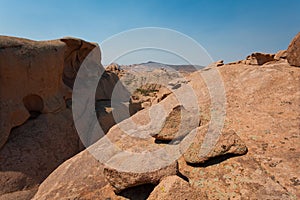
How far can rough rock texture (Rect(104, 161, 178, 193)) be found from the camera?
2.28 m

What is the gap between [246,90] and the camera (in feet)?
12.9

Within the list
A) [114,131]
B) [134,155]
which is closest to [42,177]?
[114,131]

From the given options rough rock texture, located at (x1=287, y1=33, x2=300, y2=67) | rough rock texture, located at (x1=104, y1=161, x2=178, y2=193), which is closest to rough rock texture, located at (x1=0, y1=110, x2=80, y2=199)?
rough rock texture, located at (x1=104, y1=161, x2=178, y2=193)

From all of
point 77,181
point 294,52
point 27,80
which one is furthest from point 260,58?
point 77,181

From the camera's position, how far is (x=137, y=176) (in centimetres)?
228

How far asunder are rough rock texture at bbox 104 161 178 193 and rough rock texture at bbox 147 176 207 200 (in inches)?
6.9

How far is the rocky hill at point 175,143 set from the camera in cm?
229

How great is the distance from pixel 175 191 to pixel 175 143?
41.0 inches

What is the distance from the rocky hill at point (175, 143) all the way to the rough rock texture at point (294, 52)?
2 centimetres

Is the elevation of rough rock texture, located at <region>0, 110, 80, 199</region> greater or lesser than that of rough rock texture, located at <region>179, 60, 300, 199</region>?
lesser

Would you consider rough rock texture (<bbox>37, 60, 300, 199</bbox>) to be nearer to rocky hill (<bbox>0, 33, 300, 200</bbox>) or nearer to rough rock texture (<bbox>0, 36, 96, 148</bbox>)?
rocky hill (<bbox>0, 33, 300, 200</bbox>)

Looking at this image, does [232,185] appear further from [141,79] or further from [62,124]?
[141,79]

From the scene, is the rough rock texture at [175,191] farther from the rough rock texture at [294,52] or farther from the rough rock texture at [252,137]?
the rough rock texture at [294,52]

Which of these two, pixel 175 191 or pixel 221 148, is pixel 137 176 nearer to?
pixel 175 191
